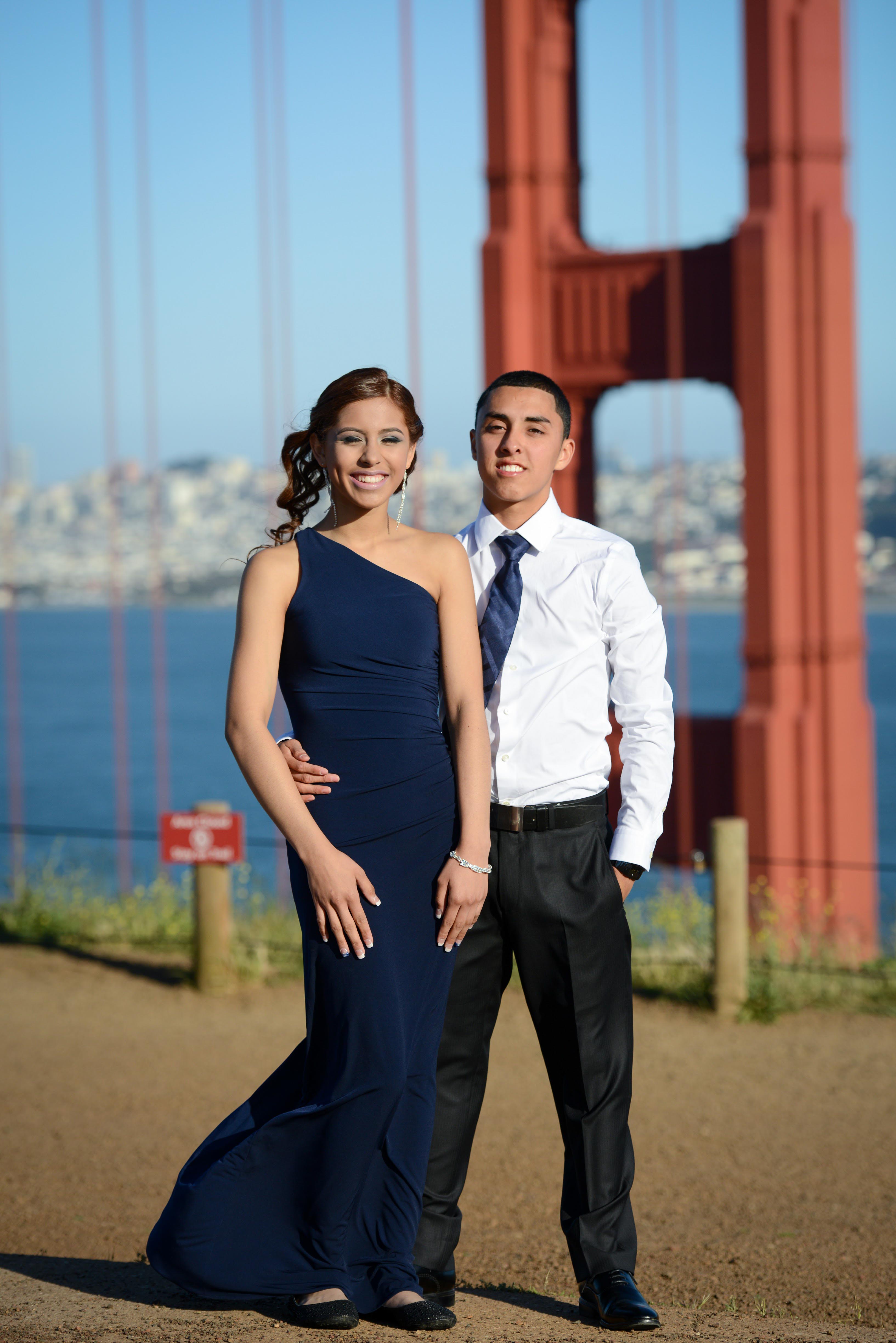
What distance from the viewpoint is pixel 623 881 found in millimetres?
2750

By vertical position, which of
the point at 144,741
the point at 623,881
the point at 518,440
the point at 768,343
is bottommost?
the point at 144,741

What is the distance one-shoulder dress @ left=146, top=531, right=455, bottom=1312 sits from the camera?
7.91ft

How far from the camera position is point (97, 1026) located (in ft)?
19.2

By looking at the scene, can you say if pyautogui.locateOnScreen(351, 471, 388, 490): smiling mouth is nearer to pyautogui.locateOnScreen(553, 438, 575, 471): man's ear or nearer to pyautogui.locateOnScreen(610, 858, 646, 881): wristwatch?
pyautogui.locateOnScreen(553, 438, 575, 471): man's ear

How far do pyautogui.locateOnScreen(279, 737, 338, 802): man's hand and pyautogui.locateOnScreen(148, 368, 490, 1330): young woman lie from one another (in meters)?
0.02

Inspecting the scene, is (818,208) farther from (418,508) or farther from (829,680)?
(418,508)

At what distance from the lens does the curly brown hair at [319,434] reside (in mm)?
2510

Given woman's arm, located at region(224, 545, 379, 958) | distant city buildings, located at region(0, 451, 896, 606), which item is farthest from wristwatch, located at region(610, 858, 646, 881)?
distant city buildings, located at region(0, 451, 896, 606)

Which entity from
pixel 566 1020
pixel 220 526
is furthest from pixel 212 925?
pixel 220 526

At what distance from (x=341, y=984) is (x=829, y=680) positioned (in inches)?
313

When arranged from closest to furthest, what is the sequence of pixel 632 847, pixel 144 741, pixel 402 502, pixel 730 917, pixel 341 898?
pixel 341 898
pixel 402 502
pixel 632 847
pixel 730 917
pixel 144 741

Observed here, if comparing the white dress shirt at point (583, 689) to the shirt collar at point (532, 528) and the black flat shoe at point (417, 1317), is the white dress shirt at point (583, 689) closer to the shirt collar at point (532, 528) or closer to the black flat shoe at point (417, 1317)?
the shirt collar at point (532, 528)

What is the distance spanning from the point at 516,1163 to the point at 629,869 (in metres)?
2.07

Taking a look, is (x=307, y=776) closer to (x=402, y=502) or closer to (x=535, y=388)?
(x=402, y=502)
